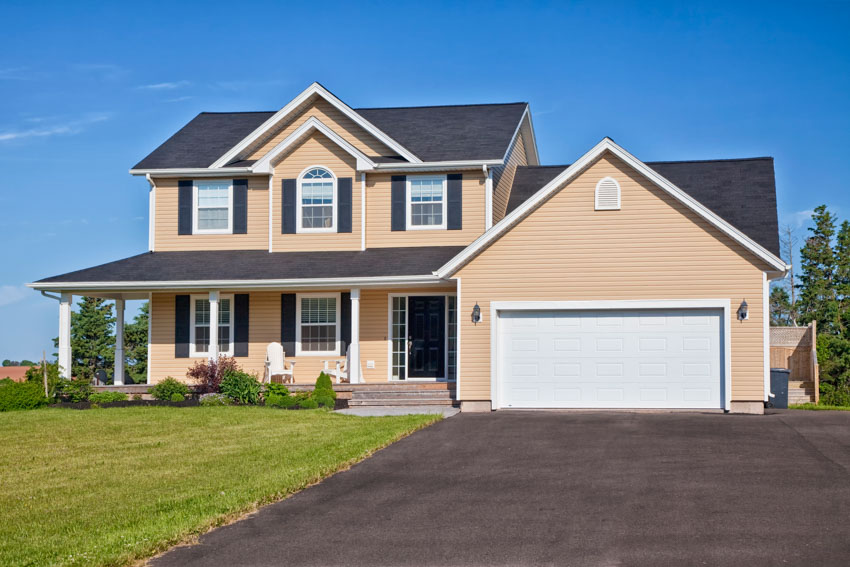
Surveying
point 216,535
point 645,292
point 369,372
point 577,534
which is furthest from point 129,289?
point 577,534

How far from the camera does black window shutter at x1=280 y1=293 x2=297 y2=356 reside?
2259cm

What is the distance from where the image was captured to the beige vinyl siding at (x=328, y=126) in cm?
2355

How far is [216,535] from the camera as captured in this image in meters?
8.88

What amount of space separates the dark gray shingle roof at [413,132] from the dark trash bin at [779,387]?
8039mm

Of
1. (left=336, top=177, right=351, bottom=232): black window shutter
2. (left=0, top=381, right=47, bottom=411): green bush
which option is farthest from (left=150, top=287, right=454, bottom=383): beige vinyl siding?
(left=0, top=381, right=47, bottom=411): green bush

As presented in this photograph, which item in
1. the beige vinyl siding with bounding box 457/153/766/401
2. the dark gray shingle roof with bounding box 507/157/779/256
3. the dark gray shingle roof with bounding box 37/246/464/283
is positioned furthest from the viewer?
the dark gray shingle roof with bounding box 37/246/464/283

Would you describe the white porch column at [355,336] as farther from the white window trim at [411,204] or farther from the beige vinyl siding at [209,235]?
the beige vinyl siding at [209,235]

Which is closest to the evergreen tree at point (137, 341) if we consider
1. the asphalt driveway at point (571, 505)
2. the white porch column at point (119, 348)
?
the white porch column at point (119, 348)

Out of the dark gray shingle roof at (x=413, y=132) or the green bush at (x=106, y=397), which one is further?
the dark gray shingle roof at (x=413, y=132)

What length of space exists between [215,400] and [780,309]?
27.7m

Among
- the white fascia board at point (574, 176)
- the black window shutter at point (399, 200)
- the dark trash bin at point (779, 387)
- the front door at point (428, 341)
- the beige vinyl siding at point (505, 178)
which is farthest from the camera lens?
the beige vinyl siding at point (505, 178)

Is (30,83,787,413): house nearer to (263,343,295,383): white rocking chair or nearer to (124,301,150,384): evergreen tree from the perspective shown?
(263,343,295,383): white rocking chair

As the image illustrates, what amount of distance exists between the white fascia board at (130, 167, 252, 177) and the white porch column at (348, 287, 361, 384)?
180 inches

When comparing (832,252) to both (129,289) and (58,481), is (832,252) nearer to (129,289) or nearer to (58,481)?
(129,289)
